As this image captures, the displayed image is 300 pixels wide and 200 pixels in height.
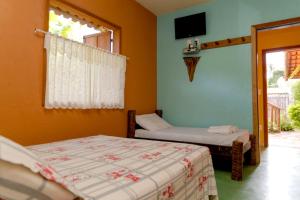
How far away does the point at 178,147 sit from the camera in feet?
6.03

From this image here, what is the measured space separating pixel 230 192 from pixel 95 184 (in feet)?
5.66

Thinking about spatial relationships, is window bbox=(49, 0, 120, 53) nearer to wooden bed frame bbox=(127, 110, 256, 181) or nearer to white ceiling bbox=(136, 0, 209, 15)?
white ceiling bbox=(136, 0, 209, 15)

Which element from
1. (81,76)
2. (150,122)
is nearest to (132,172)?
(81,76)

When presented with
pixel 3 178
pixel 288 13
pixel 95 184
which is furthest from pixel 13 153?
pixel 288 13

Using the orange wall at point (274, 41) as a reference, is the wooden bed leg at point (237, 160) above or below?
below

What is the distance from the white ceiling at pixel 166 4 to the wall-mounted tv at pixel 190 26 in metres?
0.21

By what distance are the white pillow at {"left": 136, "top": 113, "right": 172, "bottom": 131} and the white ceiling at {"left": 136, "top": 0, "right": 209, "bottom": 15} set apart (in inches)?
78.4

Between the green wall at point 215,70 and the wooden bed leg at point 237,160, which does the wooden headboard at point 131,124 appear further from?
the wooden bed leg at point 237,160

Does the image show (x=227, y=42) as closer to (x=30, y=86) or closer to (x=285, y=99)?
(x=30, y=86)

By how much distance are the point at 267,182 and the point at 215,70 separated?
195 cm

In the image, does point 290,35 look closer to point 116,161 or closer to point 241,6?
point 241,6

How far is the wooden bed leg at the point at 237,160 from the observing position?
2.53 meters

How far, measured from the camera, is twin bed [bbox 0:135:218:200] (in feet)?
2.04

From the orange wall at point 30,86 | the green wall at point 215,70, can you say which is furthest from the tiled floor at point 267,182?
the orange wall at point 30,86
